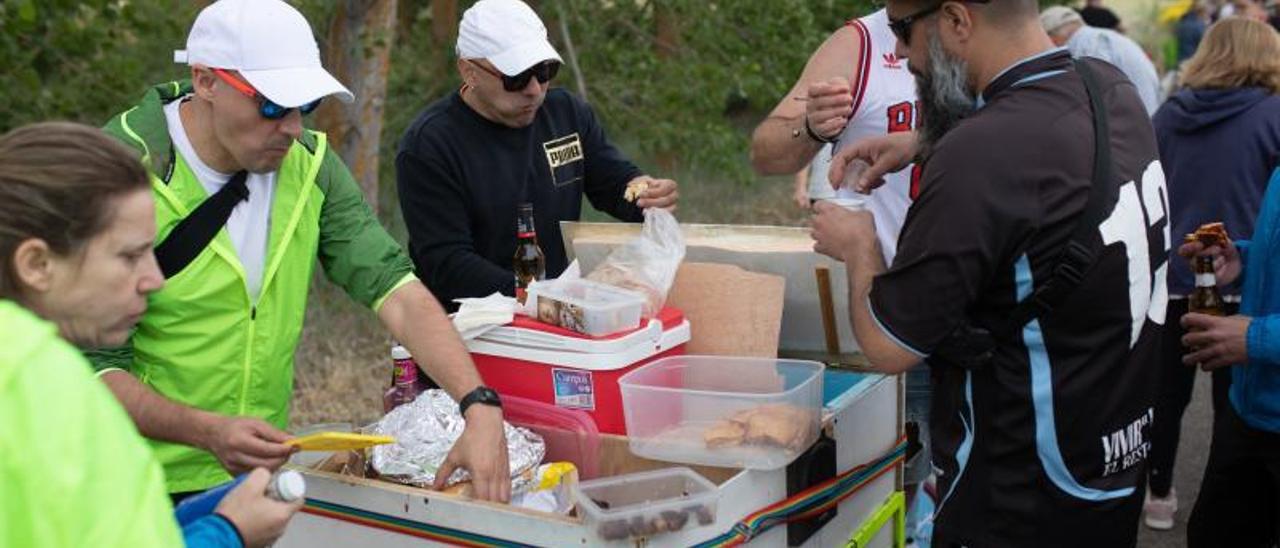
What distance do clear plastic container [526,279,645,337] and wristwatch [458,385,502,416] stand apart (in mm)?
234

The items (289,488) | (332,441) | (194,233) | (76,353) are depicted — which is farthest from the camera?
(194,233)

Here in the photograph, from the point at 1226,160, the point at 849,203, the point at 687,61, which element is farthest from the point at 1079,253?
the point at 687,61

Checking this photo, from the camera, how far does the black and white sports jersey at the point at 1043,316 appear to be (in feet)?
7.55

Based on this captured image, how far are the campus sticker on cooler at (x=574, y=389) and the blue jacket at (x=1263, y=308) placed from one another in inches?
66.4

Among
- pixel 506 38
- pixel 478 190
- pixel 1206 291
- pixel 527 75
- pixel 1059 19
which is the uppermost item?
pixel 506 38

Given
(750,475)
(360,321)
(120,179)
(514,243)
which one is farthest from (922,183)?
(360,321)

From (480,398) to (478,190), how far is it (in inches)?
52.5

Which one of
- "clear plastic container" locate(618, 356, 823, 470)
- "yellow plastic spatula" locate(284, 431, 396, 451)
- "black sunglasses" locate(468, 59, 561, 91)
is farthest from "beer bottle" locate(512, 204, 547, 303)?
"yellow plastic spatula" locate(284, 431, 396, 451)

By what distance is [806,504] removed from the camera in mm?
2717

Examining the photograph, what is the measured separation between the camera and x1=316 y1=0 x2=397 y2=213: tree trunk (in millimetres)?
6492

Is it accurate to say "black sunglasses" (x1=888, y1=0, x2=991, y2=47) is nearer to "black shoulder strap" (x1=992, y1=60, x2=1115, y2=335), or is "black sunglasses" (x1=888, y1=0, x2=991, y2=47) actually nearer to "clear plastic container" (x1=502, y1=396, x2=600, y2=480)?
"black shoulder strap" (x1=992, y1=60, x2=1115, y2=335)

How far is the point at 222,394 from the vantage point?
8.85 ft

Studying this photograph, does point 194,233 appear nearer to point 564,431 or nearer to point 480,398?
point 480,398

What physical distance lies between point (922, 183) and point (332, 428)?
151 centimetres
